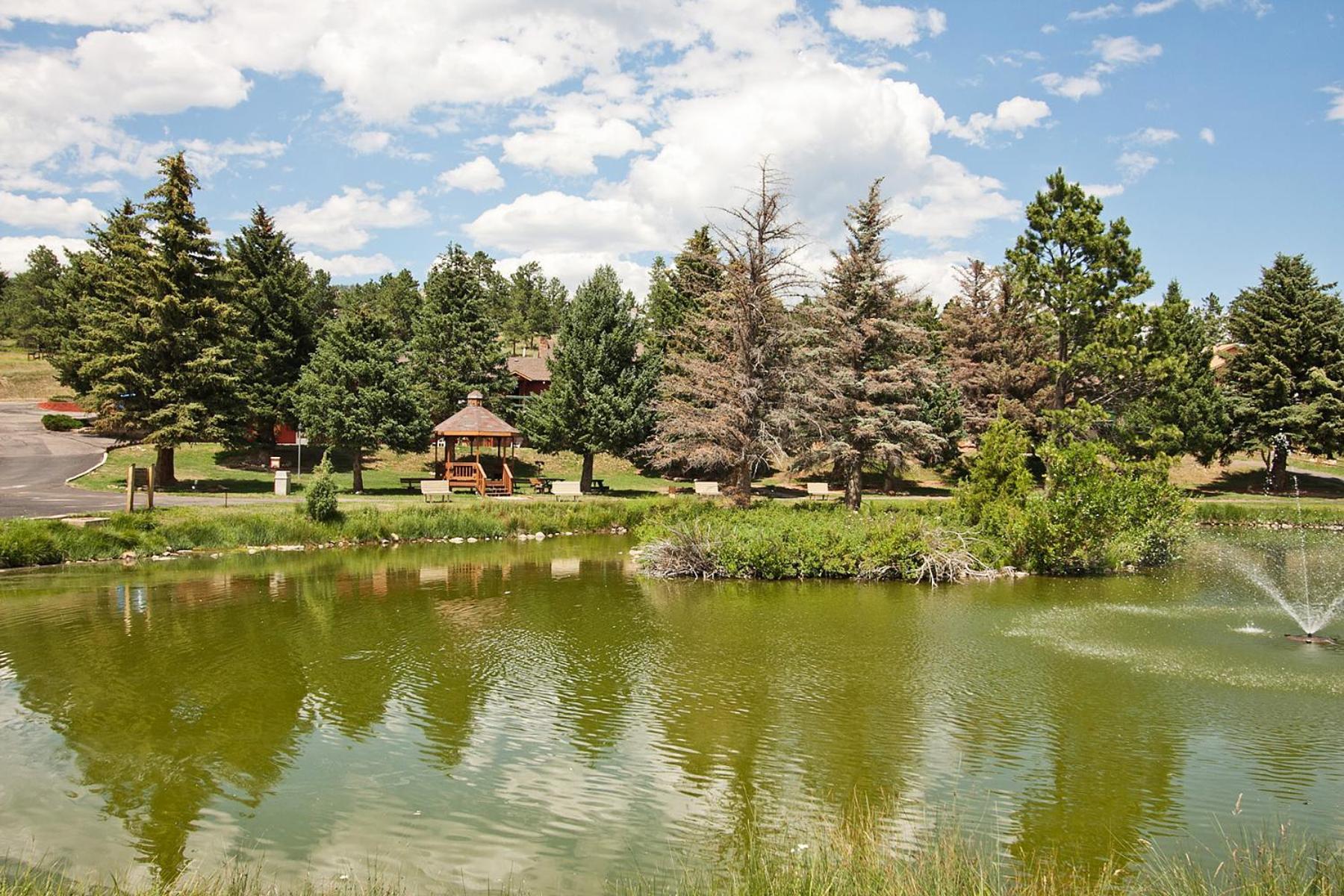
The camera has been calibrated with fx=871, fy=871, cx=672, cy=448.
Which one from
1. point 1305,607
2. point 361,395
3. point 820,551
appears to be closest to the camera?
point 1305,607

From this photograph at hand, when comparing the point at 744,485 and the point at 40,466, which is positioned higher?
the point at 744,485

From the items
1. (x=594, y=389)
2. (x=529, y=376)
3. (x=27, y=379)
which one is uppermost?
(x=529, y=376)

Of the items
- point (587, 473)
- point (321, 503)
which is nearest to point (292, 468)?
point (587, 473)

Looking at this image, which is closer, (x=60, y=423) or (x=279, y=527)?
(x=279, y=527)

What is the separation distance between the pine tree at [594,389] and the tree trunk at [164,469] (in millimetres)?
16347

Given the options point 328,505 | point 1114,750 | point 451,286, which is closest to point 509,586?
point 328,505

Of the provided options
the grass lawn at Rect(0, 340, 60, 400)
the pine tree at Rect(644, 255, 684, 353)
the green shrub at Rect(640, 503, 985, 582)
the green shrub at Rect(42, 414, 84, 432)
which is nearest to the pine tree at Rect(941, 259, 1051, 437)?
the pine tree at Rect(644, 255, 684, 353)

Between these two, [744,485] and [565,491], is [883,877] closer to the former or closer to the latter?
[744,485]

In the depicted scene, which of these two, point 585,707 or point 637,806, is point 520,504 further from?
point 637,806

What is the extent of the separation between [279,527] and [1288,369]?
161 feet

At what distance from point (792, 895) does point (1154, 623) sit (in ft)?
46.7

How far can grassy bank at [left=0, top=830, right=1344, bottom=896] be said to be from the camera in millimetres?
6090

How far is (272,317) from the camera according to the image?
48.6 metres

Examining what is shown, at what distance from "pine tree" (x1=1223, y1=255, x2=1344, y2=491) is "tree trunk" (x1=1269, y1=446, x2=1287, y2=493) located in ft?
0.13
